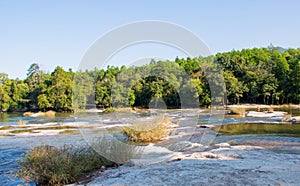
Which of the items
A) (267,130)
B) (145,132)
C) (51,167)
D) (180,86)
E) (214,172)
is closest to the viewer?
(214,172)

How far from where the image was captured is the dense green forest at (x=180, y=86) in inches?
2320

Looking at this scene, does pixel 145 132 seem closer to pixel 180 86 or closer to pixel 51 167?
pixel 51 167

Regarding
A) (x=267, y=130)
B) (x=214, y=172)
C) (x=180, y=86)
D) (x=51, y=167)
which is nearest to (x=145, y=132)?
(x=51, y=167)

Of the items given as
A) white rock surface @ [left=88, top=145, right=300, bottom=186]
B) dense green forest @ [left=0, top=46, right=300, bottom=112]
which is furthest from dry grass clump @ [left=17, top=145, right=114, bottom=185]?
dense green forest @ [left=0, top=46, right=300, bottom=112]

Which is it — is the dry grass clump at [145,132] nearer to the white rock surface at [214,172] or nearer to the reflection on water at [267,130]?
the reflection on water at [267,130]

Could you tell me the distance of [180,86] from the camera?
194 ft

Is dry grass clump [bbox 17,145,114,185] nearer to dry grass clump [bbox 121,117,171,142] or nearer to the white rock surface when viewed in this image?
the white rock surface

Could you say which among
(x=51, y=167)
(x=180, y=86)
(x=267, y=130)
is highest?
(x=180, y=86)

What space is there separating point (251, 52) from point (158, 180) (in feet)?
277

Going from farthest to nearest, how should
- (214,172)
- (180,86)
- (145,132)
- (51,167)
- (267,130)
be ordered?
(180,86), (267,130), (145,132), (51,167), (214,172)

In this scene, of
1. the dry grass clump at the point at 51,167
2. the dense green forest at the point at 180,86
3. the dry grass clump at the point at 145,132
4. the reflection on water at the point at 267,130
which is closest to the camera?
the dry grass clump at the point at 51,167

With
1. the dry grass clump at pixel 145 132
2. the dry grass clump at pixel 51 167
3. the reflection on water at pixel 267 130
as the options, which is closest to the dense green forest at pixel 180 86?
the reflection on water at pixel 267 130

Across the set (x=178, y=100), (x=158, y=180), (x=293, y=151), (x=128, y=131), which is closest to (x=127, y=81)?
(x=178, y=100)

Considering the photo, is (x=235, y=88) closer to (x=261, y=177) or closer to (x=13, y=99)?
(x=13, y=99)
